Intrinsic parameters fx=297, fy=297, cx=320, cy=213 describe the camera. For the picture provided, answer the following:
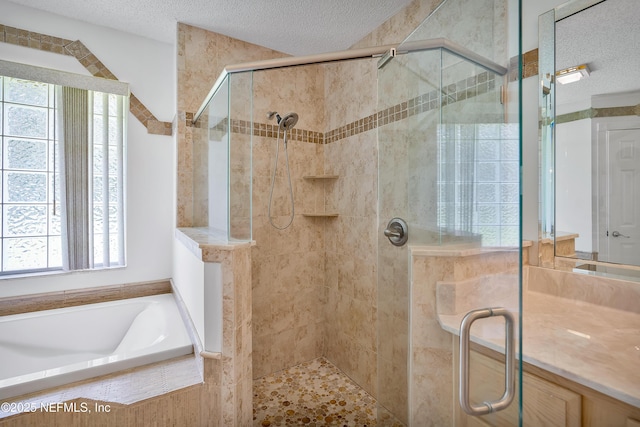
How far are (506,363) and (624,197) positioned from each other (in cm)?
87

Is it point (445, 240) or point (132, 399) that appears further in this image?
point (132, 399)

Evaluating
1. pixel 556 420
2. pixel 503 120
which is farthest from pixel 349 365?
pixel 503 120

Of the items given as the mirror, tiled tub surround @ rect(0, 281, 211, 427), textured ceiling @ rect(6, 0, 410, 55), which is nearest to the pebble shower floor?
tiled tub surround @ rect(0, 281, 211, 427)

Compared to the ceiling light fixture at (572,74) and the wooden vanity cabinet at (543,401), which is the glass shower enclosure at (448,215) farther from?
the ceiling light fixture at (572,74)

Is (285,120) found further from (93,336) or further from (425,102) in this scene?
(93,336)

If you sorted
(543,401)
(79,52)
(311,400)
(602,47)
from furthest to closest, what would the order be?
(79,52) < (311,400) < (602,47) < (543,401)

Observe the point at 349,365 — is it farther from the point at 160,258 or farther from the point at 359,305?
the point at 160,258

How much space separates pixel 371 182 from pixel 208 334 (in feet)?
4.57

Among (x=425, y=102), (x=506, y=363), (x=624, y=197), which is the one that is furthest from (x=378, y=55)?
(x=506, y=363)

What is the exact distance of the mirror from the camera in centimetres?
104

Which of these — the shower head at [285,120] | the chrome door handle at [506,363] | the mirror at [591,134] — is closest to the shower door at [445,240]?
the chrome door handle at [506,363]

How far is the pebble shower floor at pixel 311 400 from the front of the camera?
6.06ft

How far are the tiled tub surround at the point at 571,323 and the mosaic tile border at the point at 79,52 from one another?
2.54 m

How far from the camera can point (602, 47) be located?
3.72 ft
